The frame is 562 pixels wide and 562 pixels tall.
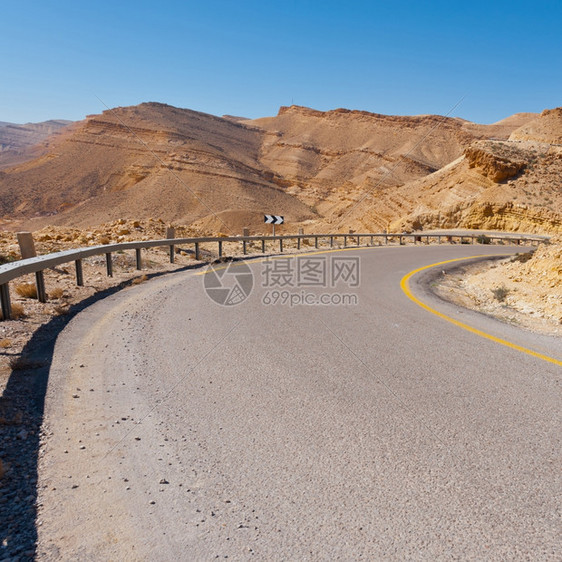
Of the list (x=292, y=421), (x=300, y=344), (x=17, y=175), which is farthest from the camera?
(x=17, y=175)

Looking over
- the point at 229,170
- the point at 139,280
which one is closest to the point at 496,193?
the point at 139,280

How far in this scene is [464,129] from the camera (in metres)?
128

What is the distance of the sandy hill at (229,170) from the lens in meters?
70.9

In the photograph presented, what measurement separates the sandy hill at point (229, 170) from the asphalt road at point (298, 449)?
50040mm

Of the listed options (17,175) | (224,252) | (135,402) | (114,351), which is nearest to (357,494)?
(135,402)

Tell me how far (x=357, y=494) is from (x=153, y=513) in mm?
1240

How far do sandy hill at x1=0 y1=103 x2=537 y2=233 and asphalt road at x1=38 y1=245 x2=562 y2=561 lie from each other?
50.0 m

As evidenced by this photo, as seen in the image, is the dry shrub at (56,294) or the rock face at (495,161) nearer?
the dry shrub at (56,294)

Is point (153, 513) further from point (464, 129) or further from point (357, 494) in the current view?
point (464, 129)

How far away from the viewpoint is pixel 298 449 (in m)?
3.40

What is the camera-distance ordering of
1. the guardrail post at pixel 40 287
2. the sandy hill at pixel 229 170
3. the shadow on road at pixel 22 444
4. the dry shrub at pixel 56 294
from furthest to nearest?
the sandy hill at pixel 229 170 < the dry shrub at pixel 56 294 < the guardrail post at pixel 40 287 < the shadow on road at pixel 22 444

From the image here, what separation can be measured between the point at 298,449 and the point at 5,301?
5595 mm

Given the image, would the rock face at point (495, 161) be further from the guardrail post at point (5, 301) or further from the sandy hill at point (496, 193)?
the guardrail post at point (5, 301)

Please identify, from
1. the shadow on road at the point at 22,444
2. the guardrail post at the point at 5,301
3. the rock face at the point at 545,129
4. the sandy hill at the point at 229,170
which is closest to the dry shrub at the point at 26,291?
the guardrail post at the point at 5,301
